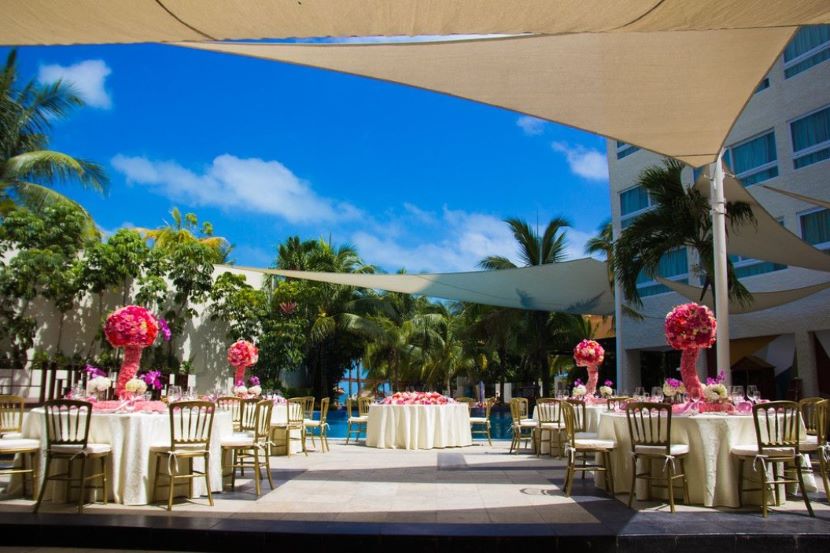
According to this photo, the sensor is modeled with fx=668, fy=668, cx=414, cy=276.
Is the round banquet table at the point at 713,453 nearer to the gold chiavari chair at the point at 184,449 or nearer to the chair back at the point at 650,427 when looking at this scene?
the chair back at the point at 650,427

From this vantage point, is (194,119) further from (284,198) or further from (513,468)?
(513,468)

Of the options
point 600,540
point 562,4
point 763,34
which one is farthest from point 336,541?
point 763,34

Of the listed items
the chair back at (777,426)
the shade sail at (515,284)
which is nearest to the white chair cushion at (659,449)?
the chair back at (777,426)

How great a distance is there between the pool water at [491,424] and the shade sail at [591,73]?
31.7 feet

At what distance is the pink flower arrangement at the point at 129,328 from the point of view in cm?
611

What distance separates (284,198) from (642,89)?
61084 mm

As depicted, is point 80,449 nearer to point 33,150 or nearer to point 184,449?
point 184,449

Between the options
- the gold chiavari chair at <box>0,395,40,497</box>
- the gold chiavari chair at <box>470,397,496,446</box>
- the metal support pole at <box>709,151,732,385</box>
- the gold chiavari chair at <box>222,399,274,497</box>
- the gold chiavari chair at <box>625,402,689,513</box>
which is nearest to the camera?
the gold chiavari chair at <box>625,402,689,513</box>

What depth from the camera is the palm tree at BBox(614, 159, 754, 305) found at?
11.0 meters

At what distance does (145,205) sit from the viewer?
5003cm

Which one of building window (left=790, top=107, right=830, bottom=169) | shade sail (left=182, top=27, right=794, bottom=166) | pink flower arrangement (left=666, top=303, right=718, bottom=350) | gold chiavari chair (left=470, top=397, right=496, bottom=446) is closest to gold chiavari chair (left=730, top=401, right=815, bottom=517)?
pink flower arrangement (left=666, top=303, right=718, bottom=350)

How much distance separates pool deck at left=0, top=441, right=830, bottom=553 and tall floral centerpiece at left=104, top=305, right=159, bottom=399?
1306 millimetres

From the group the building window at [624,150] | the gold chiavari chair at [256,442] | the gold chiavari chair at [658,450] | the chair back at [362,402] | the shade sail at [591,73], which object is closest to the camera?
the gold chiavari chair at [658,450]

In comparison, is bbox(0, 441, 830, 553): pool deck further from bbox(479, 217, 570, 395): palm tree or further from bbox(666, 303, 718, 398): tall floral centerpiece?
bbox(479, 217, 570, 395): palm tree
